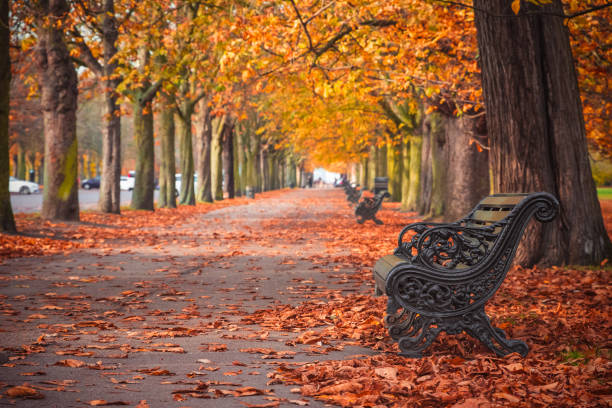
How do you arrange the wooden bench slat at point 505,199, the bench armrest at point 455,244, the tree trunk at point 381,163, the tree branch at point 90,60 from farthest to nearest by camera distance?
the tree trunk at point 381,163, the tree branch at point 90,60, the wooden bench slat at point 505,199, the bench armrest at point 455,244

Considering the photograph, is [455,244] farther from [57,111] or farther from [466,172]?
[57,111]

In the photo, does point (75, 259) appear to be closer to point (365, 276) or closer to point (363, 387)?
point (365, 276)

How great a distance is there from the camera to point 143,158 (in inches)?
966

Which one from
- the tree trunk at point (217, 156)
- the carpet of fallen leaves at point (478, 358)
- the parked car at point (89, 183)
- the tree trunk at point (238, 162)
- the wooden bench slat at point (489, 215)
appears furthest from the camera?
the parked car at point (89, 183)

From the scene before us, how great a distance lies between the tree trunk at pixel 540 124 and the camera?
9219mm

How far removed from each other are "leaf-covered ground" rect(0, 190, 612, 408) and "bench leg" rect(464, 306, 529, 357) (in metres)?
0.10

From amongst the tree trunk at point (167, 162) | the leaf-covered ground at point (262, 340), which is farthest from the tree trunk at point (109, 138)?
the leaf-covered ground at point (262, 340)

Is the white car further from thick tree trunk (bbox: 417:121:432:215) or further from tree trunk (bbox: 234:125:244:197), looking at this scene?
thick tree trunk (bbox: 417:121:432:215)

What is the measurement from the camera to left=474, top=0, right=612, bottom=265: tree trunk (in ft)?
30.2

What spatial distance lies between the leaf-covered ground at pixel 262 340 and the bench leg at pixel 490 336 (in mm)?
104

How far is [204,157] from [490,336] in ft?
102

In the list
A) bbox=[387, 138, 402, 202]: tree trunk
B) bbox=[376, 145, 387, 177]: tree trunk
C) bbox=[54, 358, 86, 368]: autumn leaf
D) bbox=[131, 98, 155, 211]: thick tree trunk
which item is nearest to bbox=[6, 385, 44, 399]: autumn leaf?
bbox=[54, 358, 86, 368]: autumn leaf

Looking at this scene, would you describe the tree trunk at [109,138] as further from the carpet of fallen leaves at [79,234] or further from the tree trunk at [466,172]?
the tree trunk at [466,172]

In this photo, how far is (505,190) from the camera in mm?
9414
